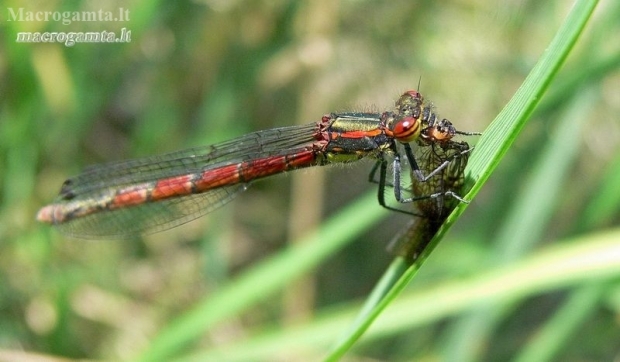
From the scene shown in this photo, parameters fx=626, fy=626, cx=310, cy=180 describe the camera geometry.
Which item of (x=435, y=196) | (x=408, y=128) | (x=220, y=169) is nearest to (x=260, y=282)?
(x=220, y=169)

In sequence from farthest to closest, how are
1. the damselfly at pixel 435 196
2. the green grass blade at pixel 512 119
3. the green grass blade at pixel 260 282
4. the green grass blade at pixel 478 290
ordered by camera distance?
the green grass blade at pixel 260 282 < the green grass blade at pixel 478 290 < the damselfly at pixel 435 196 < the green grass blade at pixel 512 119

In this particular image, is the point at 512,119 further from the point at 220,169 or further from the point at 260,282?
the point at 260,282

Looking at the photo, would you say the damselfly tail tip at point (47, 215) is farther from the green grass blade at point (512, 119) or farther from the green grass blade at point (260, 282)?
the green grass blade at point (512, 119)

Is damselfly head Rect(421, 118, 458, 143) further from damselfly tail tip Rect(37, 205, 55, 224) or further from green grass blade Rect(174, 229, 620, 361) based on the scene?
damselfly tail tip Rect(37, 205, 55, 224)

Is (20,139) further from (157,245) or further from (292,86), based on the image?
(292,86)

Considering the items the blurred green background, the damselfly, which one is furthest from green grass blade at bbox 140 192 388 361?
the damselfly

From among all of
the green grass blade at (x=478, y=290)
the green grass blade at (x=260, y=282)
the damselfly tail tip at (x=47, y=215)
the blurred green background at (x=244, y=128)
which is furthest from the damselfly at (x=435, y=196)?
the damselfly tail tip at (x=47, y=215)

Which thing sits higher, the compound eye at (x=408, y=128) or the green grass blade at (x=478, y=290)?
the compound eye at (x=408, y=128)
